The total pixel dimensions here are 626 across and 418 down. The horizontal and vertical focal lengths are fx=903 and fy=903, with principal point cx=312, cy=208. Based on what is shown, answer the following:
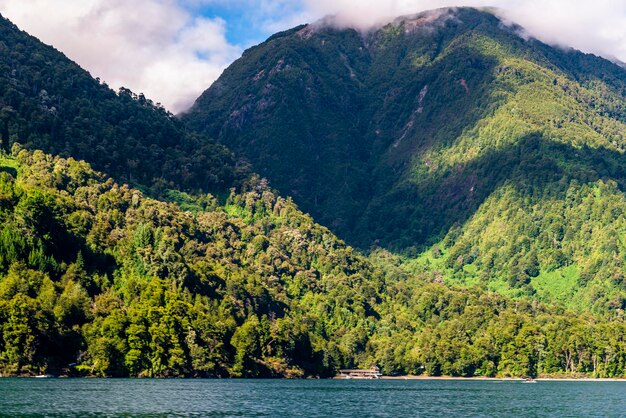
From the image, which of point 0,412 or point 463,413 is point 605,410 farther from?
point 0,412

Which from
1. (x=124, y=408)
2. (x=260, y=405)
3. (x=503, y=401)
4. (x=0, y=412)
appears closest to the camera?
(x=0, y=412)

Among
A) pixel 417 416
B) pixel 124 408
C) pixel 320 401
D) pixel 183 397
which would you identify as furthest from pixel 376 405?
pixel 124 408

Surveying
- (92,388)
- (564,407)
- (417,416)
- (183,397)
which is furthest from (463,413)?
(92,388)

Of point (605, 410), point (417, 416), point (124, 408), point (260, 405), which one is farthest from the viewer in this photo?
point (605, 410)

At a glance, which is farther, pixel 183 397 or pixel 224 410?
pixel 183 397

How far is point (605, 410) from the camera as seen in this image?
177 metres

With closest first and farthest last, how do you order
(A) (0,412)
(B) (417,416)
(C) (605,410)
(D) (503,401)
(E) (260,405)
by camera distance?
(A) (0,412) → (B) (417,416) → (E) (260,405) → (C) (605,410) → (D) (503,401)

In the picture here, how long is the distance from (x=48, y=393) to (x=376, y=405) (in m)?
62.6

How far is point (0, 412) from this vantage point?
420 ft

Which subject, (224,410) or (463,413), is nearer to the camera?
(224,410)

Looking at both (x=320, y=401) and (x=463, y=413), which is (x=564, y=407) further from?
(x=320, y=401)

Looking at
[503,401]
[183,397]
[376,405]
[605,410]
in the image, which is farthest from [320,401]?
[605,410]

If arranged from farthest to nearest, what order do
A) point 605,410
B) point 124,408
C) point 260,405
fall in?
point 605,410, point 260,405, point 124,408

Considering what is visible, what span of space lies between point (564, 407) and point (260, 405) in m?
63.9
